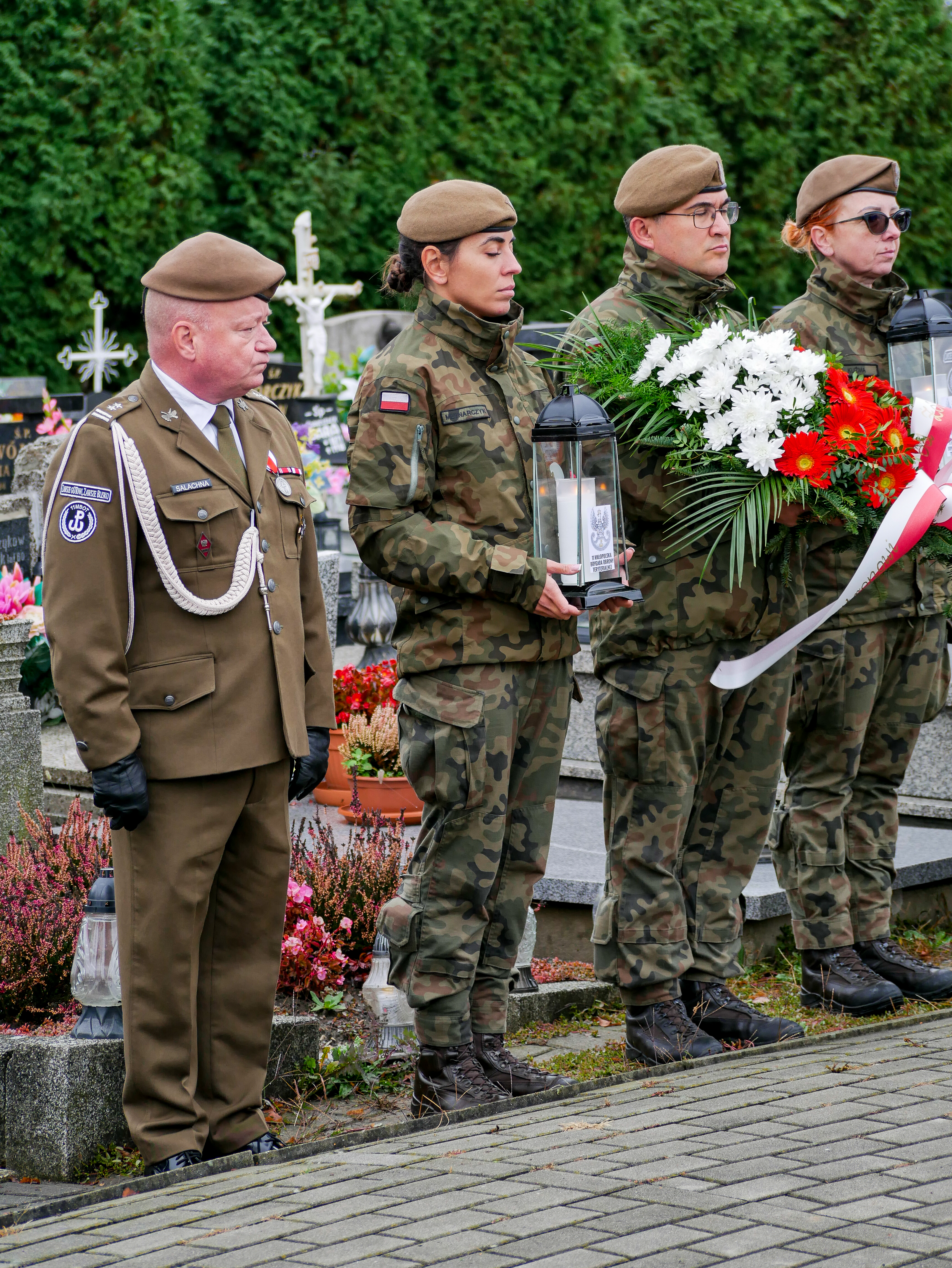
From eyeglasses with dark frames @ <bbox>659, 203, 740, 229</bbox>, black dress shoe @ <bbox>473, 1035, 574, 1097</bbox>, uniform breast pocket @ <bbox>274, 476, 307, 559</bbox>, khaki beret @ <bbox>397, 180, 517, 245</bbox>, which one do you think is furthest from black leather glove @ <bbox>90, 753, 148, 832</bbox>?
eyeglasses with dark frames @ <bbox>659, 203, 740, 229</bbox>

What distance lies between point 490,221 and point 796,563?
4.39 ft

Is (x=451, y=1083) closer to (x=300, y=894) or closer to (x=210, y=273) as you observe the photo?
(x=300, y=894)

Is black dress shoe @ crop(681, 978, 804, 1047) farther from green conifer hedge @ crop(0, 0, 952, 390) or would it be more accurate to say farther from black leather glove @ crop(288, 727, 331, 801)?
green conifer hedge @ crop(0, 0, 952, 390)

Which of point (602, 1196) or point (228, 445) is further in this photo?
point (228, 445)

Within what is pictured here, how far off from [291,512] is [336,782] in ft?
11.1

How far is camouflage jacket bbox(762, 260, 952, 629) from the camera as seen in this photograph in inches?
200

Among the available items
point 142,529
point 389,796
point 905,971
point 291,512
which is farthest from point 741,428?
point 389,796

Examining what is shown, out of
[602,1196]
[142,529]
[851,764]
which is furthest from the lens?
[851,764]

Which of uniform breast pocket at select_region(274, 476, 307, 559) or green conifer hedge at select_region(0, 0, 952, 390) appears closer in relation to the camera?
uniform breast pocket at select_region(274, 476, 307, 559)

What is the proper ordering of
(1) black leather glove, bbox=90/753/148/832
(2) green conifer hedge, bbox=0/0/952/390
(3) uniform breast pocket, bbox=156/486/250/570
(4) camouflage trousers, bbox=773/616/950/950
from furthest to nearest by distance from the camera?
(2) green conifer hedge, bbox=0/0/952/390 → (4) camouflage trousers, bbox=773/616/950/950 → (3) uniform breast pocket, bbox=156/486/250/570 → (1) black leather glove, bbox=90/753/148/832

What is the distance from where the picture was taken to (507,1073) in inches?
168

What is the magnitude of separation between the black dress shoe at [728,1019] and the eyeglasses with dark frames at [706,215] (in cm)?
211

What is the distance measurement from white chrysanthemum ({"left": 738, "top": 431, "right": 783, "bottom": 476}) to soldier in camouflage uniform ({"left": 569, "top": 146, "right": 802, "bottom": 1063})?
0.80 ft

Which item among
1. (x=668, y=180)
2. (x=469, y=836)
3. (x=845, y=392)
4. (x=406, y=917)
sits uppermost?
(x=668, y=180)
